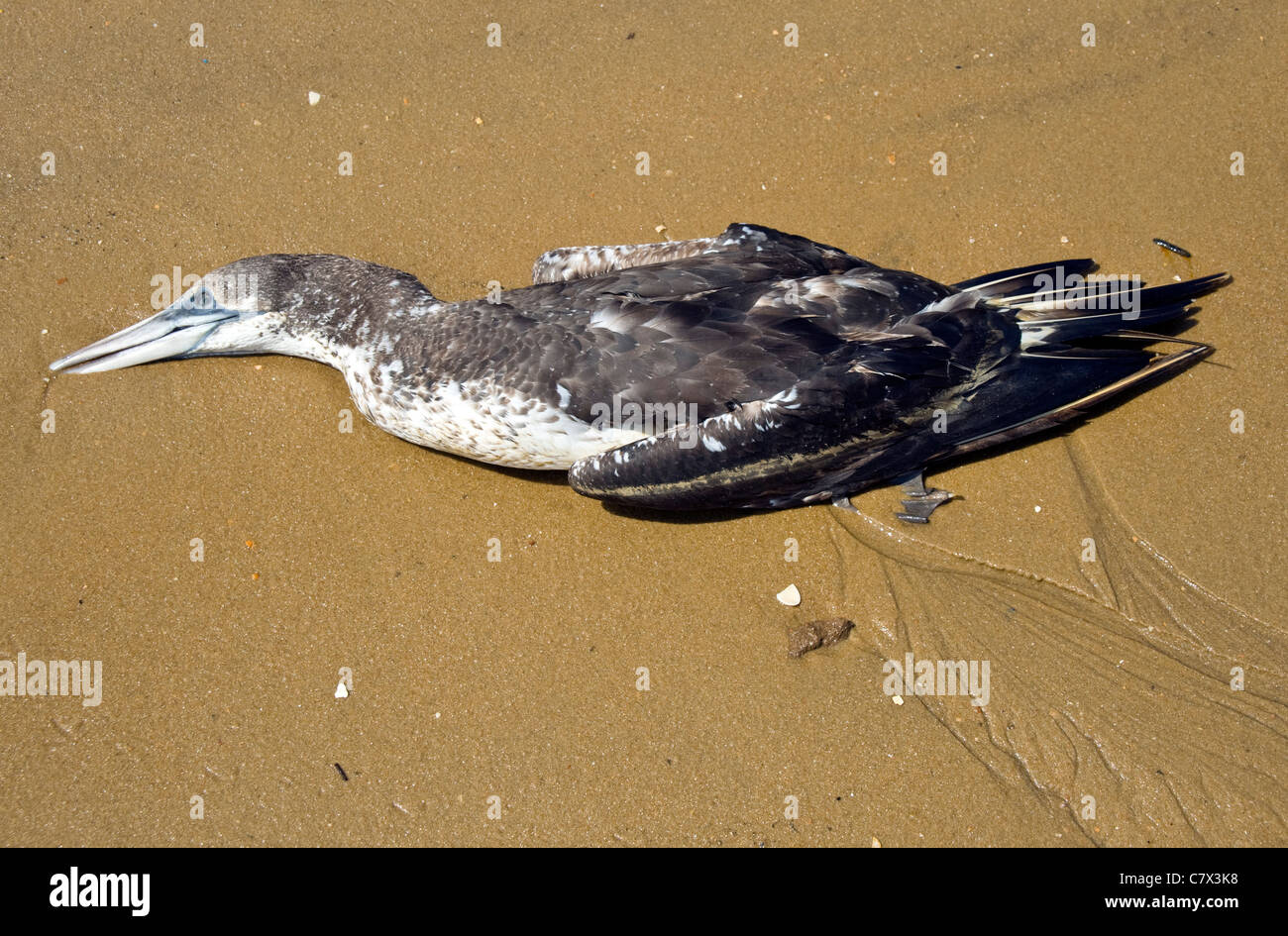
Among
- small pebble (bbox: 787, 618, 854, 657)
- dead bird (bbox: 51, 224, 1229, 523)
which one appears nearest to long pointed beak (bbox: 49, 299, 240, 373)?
dead bird (bbox: 51, 224, 1229, 523)

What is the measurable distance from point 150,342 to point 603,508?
2723 mm

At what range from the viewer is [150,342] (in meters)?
4.69

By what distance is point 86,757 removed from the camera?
3994mm

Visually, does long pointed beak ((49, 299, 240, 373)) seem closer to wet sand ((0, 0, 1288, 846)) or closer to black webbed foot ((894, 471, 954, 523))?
wet sand ((0, 0, 1288, 846))

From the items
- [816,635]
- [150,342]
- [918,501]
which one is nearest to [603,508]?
[816,635]

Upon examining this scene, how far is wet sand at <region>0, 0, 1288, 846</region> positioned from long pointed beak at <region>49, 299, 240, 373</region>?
0.11m

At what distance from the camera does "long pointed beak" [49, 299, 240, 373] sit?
4.65 metres

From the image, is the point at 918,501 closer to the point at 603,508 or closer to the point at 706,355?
the point at 706,355

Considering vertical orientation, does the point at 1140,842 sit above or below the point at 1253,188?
below
